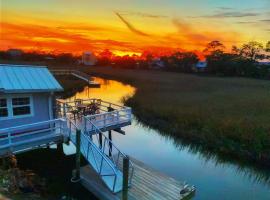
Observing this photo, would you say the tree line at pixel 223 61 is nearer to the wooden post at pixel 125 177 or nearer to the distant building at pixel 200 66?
the distant building at pixel 200 66

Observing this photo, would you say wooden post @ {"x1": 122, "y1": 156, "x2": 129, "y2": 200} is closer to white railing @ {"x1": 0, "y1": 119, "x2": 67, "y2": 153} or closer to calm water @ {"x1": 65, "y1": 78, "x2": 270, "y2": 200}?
calm water @ {"x1": 65, "y1": 78, "x2": 270, "y2": 200}

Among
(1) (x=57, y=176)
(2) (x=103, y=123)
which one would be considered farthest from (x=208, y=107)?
(1) (x=57, y=176)

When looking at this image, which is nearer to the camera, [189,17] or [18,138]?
[18,138]

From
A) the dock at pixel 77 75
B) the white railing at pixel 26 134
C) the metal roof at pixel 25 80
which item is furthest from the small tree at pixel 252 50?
the white railing at pixel 26 134

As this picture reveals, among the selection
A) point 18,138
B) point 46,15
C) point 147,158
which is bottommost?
point 147,158

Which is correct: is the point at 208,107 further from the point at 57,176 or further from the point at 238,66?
the point at 238,66

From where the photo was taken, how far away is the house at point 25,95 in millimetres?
13961

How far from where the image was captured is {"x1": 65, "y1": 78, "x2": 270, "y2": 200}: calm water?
46.5 ft

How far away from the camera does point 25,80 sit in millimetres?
14695

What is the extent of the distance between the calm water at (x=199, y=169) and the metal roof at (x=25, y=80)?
206 inches

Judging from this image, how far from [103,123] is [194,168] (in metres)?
5.93

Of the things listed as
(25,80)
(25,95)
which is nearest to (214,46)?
(25,80)

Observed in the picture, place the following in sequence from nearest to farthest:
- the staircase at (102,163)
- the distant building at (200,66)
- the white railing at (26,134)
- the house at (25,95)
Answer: the staircase at (102,163)
the white railing at (26,134)
the house at (25,95)
the distant building at (200,66)

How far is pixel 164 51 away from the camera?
127688mm
